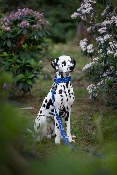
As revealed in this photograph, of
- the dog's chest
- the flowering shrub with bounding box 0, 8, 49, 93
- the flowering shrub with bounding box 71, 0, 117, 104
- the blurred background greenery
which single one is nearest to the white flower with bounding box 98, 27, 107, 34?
the flowering shrub with bounding box 71, 0, 117, 104

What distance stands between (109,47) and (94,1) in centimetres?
97

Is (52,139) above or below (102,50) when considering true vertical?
below

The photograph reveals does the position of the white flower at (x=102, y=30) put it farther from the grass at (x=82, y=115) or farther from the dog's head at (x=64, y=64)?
the dog's head at (x=64, y=64)

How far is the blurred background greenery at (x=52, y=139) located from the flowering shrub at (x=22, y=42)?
1.27 feet

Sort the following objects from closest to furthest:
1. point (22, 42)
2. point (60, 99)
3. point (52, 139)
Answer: point (60, 99) → point (52, 139) → point (22, 42)

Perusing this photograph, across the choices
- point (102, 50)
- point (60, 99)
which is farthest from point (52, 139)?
point (102, 50)

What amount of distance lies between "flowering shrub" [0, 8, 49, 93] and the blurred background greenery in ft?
1.27

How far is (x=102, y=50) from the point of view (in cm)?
707

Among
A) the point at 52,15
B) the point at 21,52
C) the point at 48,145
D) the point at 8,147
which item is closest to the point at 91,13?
the point at 21,52

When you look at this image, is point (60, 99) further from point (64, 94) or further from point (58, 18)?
point (58, 18)

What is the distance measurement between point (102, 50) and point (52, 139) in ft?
6.85

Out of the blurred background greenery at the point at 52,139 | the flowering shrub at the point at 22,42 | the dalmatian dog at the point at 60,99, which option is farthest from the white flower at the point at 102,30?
the dalmatian dog at the point at 60,99

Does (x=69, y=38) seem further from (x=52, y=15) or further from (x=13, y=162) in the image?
(x=13, y=162)

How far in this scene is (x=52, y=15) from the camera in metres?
18.4
